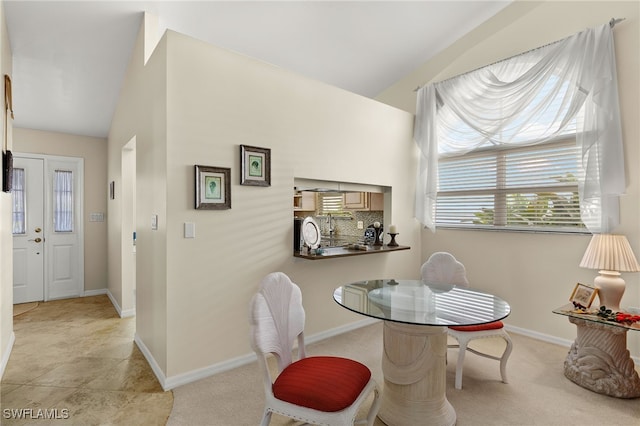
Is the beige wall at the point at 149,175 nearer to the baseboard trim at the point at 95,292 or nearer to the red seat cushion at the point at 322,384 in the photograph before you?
the red seat cushion at the point at 322,384

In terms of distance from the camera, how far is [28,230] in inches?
189

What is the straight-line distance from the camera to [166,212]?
2414mm

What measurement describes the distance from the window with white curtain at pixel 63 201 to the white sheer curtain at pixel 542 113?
5161 millimetres

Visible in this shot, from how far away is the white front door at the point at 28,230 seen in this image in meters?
4.70

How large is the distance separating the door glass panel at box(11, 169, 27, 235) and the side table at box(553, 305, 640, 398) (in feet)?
21.6

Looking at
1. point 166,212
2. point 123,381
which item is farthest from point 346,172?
point 123,381

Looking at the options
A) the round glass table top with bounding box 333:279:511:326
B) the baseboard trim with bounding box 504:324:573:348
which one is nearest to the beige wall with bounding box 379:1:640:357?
the baseboard trim with bounding box 504:324:573:348

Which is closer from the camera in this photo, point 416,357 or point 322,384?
point 322,384

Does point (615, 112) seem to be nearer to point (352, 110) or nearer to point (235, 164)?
point (352, 110)

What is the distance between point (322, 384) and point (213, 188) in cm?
166

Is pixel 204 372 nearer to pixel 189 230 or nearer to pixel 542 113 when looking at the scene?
pixel 189 230

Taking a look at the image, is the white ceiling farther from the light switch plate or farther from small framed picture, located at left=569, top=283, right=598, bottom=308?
small framed picture, located at left=569, top=283, right=598, bottom=308

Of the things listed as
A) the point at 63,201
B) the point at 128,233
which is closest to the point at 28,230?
the point at 63,201

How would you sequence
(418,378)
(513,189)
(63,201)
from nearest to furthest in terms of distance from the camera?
1. (418,378)
2. (513,189)
3. (63,201)
